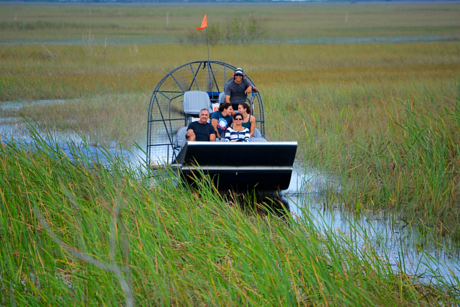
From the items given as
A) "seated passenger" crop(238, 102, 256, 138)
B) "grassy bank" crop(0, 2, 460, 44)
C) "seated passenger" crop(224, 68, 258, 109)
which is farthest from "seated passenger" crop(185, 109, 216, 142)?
"grassy bank" crop(0, 2, 460, 44)

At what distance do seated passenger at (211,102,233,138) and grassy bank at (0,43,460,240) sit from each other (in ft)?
5.46

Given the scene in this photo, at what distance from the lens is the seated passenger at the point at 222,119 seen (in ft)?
25.4

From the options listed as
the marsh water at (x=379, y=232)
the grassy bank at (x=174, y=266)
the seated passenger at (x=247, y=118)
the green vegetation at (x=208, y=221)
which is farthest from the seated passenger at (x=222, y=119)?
the grassy bank at (x=174, y=266)

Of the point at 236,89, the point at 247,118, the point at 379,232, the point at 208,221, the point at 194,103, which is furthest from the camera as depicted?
the point at 194,103

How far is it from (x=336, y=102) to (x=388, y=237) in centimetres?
790

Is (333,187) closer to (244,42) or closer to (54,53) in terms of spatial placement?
(54,53)

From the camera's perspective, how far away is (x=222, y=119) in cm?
777

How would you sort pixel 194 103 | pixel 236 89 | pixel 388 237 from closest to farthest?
pixel 388 237
pixel 236 89
pixel 194 103

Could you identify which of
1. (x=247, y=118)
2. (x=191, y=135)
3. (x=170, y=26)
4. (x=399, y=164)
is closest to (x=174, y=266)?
(x=191, y=135)

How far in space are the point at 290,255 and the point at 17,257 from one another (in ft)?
7.61

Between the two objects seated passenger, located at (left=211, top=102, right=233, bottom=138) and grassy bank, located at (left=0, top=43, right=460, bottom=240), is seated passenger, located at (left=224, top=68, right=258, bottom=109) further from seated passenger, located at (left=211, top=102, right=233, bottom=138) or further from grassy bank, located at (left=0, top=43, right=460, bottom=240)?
grassy bank, located at (left=0, top=43, right=460, bottom=240)

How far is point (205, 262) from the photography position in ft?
12.0

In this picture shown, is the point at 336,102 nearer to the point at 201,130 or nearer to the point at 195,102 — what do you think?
the point at 195,102

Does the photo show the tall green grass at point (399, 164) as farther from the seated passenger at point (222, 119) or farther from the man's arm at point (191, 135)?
the man's arm at point (191, 135)
